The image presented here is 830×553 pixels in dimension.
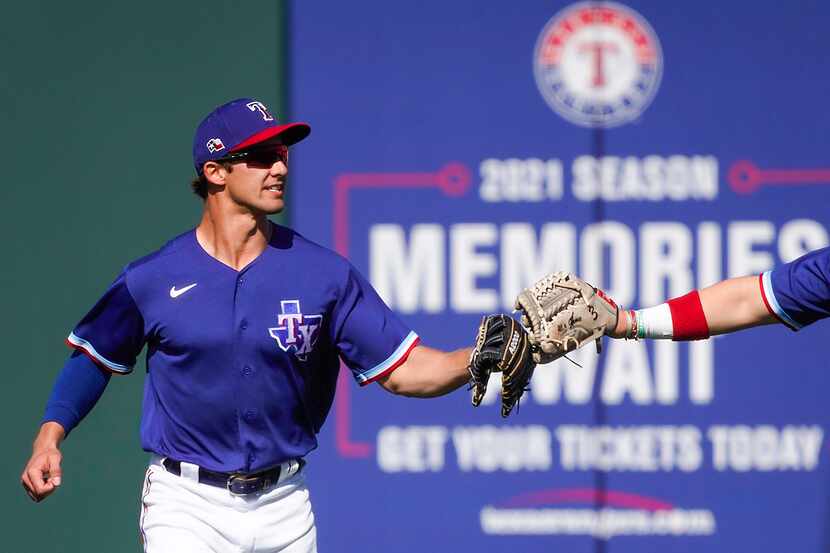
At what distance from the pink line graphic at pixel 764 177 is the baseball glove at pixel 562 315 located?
167 centimetres

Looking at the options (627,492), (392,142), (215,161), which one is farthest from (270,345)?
(627,492)

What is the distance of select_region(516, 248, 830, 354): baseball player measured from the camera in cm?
365

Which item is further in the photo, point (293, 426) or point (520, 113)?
point (520, 113)

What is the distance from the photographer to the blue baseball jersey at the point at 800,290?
11.9 feet

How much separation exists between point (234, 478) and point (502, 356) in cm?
79

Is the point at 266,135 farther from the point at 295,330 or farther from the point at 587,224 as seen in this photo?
the point at 587,224

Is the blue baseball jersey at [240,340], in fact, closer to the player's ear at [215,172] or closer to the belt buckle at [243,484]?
the belt buckle at [243,484]

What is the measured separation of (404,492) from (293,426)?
1642mm

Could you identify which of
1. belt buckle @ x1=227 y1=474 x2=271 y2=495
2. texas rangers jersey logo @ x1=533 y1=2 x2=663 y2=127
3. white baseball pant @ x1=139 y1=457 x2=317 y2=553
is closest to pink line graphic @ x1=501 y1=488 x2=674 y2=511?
texas rangers jersey logo @ x1=533 y1=2 x2=663 y2=127

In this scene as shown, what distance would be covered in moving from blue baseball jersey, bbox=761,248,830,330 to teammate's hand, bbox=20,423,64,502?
1.94m

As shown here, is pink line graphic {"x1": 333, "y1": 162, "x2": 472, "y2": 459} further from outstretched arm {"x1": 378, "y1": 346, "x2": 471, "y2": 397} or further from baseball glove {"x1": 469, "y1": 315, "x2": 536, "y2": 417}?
baseball glove {"x1": 469, "y1": 315, "x2": 536, "y2": 417}

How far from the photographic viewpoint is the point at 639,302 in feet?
17.2

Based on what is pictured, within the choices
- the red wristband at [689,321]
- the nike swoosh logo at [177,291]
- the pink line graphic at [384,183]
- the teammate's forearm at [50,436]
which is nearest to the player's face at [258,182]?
the nike swoosh logo at [177,291]

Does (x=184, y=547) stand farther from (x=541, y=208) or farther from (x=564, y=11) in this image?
(x=564, y=11)
